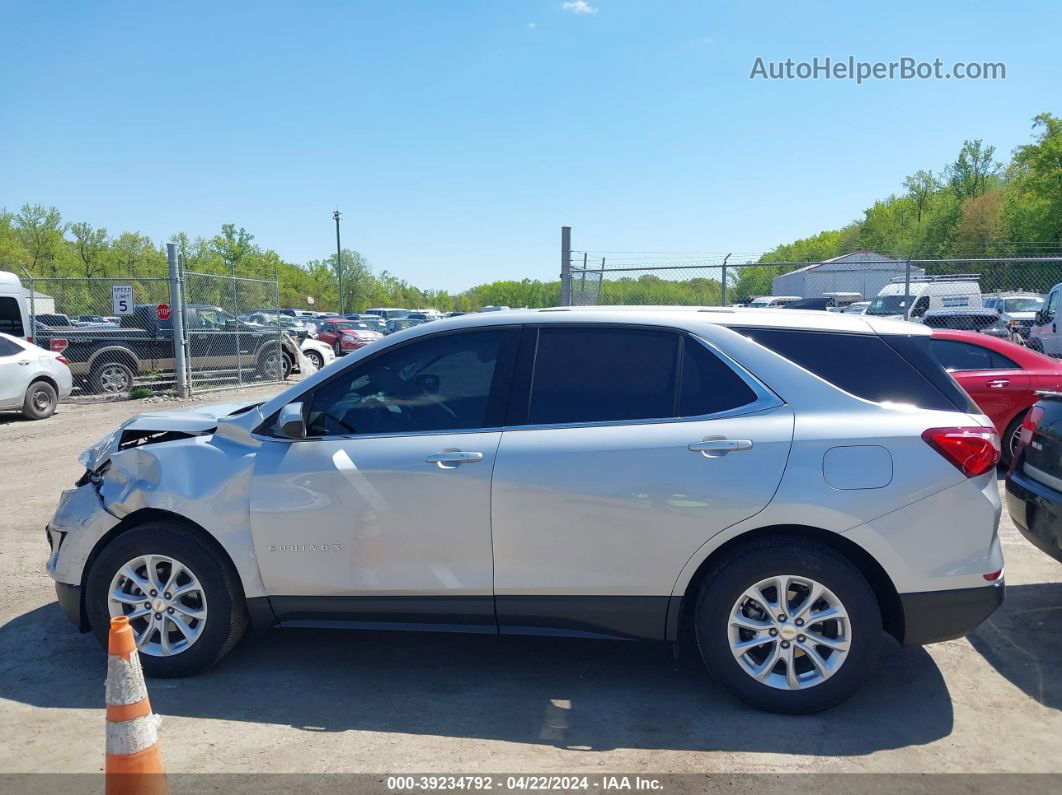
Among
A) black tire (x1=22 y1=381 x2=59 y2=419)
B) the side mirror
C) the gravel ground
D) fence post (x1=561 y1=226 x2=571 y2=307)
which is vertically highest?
fence post (x1=561 y1=226 x2=571 y2=307)

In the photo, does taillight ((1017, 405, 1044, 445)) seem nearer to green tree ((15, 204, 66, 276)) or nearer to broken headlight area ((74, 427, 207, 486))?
broken headlight area ((74, 427, 207, 486))

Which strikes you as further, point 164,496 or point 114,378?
point 114,378

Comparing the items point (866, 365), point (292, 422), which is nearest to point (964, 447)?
point (866, 365)

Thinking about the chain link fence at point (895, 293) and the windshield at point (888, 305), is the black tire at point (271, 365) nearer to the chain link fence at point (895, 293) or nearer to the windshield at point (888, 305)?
the chain link fence at point (895, 293)

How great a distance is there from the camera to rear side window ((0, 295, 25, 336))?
15.1 m

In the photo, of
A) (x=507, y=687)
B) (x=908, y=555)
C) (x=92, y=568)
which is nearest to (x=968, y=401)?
(x=908, y=555)

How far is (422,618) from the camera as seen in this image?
3988 millimetres

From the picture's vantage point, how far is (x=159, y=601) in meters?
4.14

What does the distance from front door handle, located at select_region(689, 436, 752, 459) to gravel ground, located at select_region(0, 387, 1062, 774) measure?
119 centimetres

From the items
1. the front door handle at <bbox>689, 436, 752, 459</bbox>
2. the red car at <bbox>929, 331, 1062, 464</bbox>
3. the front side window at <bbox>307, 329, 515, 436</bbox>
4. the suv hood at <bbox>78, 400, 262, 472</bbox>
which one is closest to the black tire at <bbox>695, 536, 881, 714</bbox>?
the front door handle at <bbox>689, 436, 752, 459</bbox>

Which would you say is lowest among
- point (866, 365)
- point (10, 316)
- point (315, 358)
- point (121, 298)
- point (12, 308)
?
point (315, 358)

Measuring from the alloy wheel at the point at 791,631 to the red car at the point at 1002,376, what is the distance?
5.59 metres

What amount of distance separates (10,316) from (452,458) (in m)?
14.5

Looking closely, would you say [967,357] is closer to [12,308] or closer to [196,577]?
[196,577]
